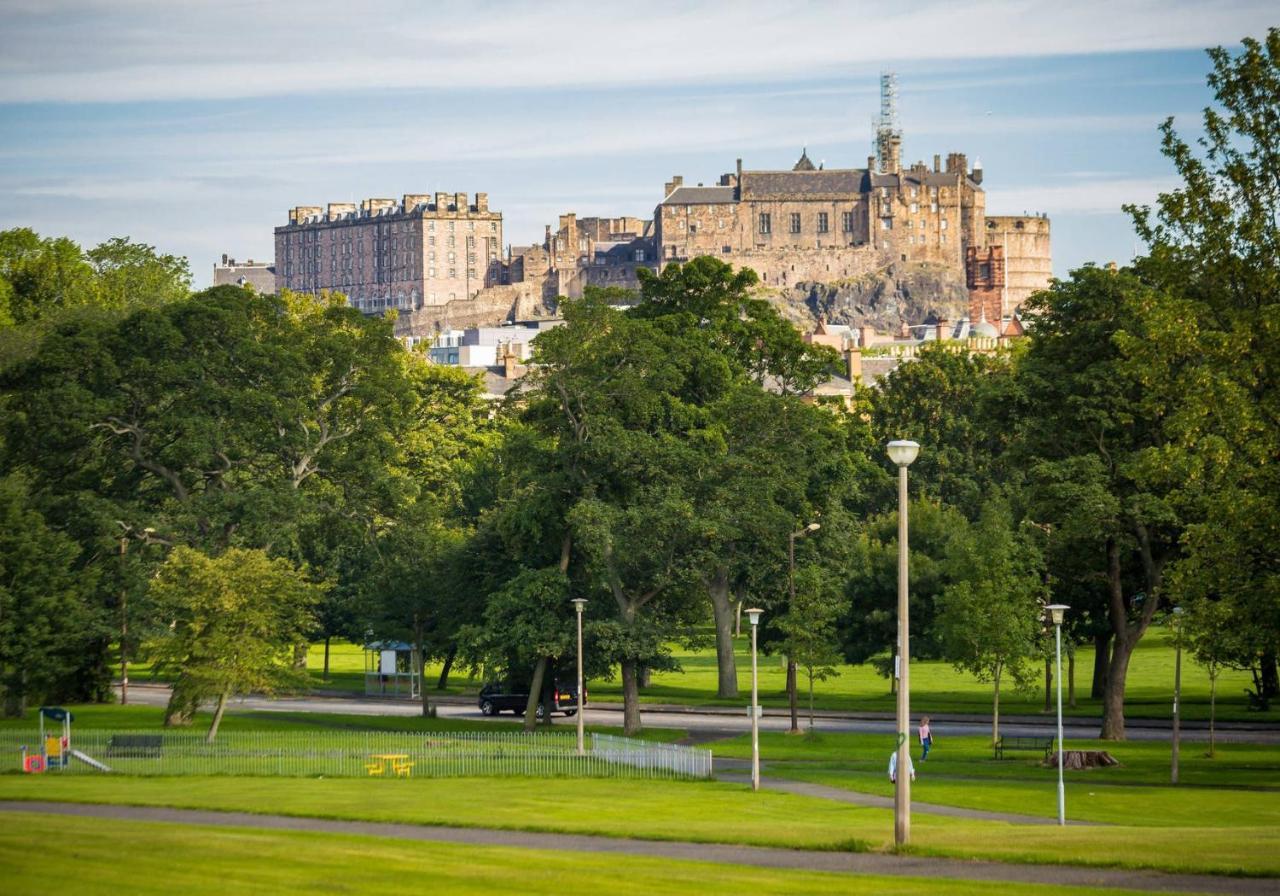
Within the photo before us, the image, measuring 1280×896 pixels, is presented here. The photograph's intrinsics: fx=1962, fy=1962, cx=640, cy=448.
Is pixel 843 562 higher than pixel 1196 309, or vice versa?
pixel 1196 309

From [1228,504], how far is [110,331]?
46464mm

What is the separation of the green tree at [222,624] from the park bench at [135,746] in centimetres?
631

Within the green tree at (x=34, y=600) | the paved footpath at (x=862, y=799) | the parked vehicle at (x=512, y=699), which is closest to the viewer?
the paved footpath at (x=862, y=799)

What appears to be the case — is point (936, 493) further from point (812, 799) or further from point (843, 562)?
point (812, 799)

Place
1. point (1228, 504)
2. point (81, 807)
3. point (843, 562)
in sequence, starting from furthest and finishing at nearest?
point (843, 562)
point (1228, 504)
point (81, 807)

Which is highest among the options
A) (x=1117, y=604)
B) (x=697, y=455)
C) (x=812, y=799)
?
(x=697, y=455)

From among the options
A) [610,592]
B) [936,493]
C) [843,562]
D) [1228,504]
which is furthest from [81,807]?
[936,493]

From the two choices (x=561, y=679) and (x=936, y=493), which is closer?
(x=561, y=679)

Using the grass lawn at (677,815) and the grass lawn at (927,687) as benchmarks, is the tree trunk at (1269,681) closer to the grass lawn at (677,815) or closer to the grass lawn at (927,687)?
the grass lawn at (927,687)

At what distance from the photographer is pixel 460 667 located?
249ft

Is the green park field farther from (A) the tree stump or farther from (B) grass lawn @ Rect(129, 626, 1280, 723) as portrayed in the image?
(A) the tree stump

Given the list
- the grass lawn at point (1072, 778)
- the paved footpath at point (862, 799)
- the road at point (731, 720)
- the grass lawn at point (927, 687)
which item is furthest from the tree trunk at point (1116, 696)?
the paved footpath at point (862, 799)

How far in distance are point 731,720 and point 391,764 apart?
922 inches

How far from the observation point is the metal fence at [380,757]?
53094 mm
